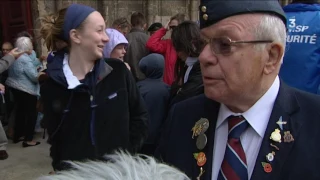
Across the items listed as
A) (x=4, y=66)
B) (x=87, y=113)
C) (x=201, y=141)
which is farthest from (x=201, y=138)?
(x=4, y=66)

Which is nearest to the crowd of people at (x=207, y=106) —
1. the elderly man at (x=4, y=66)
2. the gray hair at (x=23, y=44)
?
the elderly man at (x=4, y=66)

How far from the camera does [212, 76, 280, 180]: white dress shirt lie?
3.68 feet

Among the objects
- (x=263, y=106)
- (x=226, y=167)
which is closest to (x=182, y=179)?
(x=226, y=167)

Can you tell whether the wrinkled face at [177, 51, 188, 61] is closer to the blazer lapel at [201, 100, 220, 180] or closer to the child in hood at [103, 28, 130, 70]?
the child in hood at [103, 28, 130, 70]

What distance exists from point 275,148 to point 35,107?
4.98 metres

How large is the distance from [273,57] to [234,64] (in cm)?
15

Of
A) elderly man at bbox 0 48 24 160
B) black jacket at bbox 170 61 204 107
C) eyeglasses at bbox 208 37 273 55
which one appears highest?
eyeglasses at bbox 208 37 273 55

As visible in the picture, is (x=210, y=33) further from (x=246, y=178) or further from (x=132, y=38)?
(x=132, y=38)

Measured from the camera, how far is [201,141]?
1.19 m

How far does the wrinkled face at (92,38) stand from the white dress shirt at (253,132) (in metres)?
1.16

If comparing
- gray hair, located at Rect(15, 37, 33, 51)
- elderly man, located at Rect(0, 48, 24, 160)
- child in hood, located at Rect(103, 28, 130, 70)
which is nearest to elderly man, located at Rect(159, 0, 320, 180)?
child in hood, located at Rect(103, 28, 130, 70)

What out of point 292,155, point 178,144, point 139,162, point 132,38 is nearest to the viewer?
point 139,162

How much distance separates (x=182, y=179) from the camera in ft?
2.83

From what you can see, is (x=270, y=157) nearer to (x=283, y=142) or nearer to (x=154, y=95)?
(x=283, y=142)
